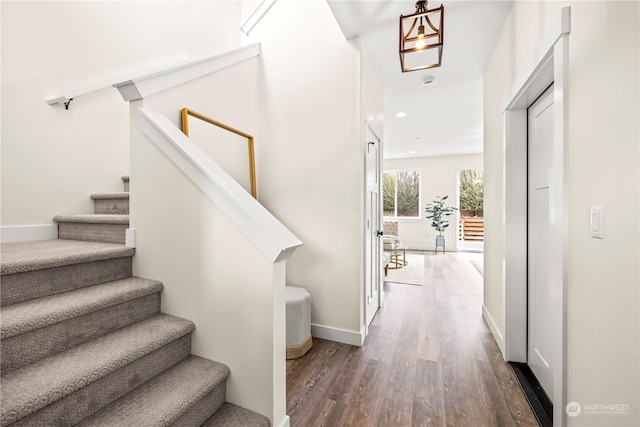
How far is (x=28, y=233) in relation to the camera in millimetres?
1918

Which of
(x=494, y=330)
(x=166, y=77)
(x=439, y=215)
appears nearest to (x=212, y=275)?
(x=166, y=77)

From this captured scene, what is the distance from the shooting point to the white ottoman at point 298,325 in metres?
2.15

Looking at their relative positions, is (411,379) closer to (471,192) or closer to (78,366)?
(78,366)

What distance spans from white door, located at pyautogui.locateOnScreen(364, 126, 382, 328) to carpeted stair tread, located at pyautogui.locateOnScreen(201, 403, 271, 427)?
57.6 inches

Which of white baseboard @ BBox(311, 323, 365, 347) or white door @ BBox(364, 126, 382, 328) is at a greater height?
white door @ BBox(364, 126, 382, 328)

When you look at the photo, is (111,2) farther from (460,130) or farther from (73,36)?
(460,130)

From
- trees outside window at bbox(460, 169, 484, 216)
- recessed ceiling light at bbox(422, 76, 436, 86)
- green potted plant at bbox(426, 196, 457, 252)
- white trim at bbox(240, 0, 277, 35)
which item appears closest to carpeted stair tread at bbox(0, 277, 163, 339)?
white trim at bbox(240, 0, 277, 35)

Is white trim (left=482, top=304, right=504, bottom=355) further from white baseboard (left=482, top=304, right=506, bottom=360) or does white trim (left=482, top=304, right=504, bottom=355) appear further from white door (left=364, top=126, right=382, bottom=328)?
white door (left=364, top=126, right=382, bottom=328)

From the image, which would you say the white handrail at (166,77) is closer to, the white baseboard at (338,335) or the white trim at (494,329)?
the white baseboard at (338,335)

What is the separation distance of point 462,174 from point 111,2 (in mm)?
8122

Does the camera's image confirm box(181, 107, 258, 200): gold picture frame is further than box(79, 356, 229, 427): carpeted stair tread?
Yes

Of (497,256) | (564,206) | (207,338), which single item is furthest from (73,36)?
(497,256)

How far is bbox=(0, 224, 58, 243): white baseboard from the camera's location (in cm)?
183

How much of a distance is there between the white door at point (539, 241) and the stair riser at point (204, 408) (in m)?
1.86
